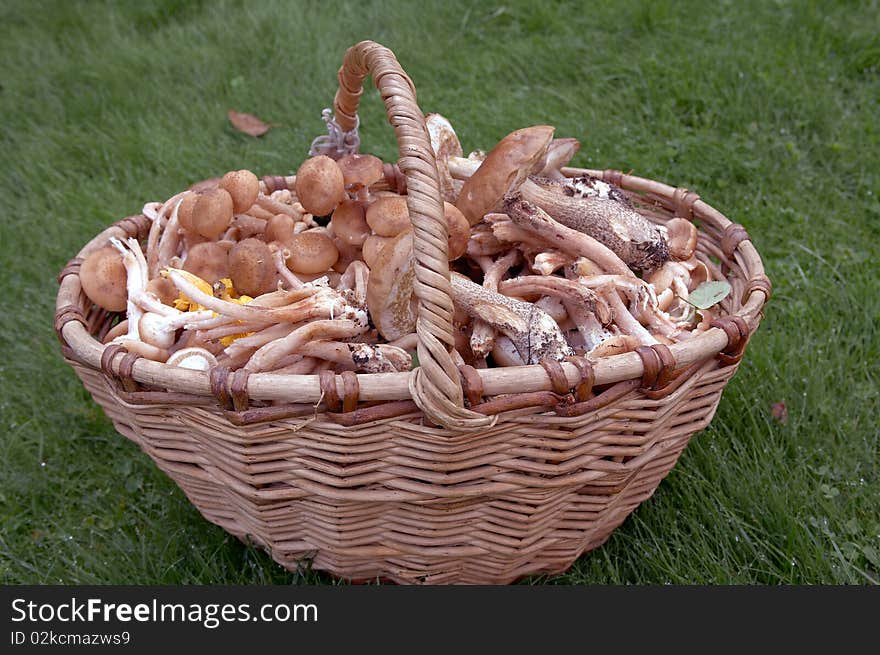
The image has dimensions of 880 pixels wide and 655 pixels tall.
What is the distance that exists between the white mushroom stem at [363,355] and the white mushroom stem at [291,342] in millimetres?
20

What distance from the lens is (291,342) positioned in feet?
5.40

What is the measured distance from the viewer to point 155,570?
6.57ft

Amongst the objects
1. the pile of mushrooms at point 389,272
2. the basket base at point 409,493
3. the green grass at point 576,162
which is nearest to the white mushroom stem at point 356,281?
the pile of mushrooms at point 389,272

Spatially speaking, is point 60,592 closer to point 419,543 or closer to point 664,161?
point 419,543

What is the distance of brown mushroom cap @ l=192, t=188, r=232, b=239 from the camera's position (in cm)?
190

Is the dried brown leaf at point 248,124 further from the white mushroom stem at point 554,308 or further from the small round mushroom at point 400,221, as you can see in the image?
the white mushroom stem at point 554,308

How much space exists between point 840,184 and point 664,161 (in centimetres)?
75

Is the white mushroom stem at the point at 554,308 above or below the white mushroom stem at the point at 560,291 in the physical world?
below

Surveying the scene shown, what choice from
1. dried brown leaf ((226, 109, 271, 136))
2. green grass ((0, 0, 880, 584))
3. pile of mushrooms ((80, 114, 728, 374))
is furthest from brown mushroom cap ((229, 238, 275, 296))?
dried brown leaf ((226, 109, 271, 136))

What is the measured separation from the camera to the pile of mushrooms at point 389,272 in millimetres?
1690

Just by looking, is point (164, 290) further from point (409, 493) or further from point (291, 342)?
point (409, 493)

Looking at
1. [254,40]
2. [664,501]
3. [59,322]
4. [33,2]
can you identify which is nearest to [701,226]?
[664,501]

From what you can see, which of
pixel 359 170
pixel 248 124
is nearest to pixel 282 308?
pixel 359 170

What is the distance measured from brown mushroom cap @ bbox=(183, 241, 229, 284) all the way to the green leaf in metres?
1.17
